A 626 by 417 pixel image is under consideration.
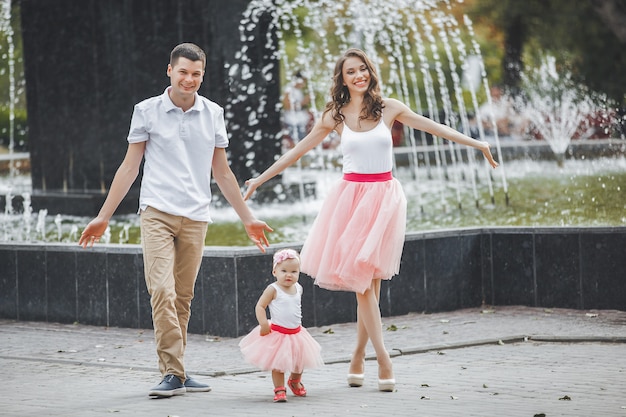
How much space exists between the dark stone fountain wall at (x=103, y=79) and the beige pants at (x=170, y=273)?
8988mm

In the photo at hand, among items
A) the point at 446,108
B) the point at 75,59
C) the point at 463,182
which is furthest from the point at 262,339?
the point at 446,108

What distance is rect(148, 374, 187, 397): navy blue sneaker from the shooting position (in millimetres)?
7168

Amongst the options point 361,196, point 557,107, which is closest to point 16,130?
point 557,107

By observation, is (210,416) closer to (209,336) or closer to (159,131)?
(159,131)

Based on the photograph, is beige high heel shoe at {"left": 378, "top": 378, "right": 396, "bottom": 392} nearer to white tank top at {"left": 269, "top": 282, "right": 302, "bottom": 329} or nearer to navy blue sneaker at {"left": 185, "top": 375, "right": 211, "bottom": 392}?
white tank top at {"left": 269, "top": 282, "right": 302, "bottom": 329}

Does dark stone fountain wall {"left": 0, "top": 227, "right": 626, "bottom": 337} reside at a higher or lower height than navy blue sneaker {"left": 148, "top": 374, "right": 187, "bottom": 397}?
higher

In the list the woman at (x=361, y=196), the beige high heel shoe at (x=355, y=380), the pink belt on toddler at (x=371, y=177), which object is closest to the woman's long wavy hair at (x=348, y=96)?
the woman at (x=361, y=196)

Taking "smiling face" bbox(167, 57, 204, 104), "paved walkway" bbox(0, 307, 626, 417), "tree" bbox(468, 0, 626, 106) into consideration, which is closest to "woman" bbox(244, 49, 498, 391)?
"paved walkway" bbox(0, 307, 626, 417)

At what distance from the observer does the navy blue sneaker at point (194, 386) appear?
7402 mm

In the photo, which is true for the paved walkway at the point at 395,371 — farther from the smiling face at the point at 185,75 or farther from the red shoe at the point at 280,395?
the smiling face at the point at 185,75

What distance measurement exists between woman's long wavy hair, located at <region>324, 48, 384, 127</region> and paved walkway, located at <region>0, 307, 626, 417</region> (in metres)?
1.63

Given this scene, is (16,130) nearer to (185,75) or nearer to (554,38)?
(554,38)

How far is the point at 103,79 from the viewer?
1720 centimetres

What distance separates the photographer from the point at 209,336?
9586 mm
